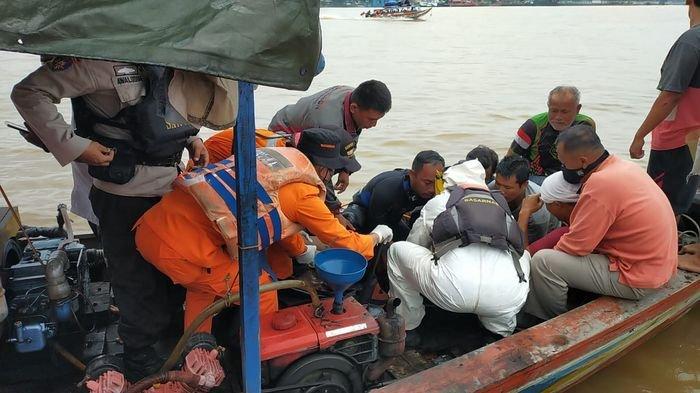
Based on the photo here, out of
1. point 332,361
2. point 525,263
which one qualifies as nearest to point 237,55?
point 332,361

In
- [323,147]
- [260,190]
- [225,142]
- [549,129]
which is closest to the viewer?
[260,190]

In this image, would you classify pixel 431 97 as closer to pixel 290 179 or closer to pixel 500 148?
pixel 500 148

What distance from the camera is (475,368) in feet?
8.36

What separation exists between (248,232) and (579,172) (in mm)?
2247

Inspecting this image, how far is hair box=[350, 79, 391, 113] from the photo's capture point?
150 inches

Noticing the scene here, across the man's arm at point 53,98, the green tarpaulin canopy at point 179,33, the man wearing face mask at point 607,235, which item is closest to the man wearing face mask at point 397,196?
the man wearing face mask at point 607,235

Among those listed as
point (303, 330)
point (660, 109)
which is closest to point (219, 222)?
point (303, 330)

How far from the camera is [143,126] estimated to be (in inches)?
86.0

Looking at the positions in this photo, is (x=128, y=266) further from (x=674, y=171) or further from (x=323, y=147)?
(x=674, y=171)

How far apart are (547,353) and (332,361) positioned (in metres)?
1.12

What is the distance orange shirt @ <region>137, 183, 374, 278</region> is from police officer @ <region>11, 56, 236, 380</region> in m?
0.18

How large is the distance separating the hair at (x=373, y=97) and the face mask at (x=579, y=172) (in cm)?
129

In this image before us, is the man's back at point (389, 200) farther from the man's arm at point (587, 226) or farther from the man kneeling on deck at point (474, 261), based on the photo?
the man's arm at point (587, 226)

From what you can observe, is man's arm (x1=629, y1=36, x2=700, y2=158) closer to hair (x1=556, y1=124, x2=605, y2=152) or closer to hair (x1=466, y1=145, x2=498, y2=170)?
hair (x1=556, y1=124, x2=605, y2=152)
